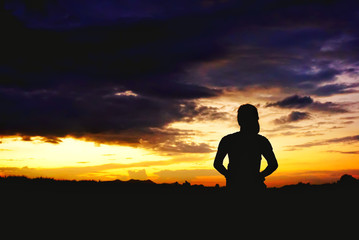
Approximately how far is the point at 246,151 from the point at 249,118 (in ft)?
2.11

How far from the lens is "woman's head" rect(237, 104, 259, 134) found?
276 inches

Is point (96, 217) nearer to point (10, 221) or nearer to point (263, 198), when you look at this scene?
point (10, 221)

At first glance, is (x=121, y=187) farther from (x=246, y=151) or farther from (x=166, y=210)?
(x=246, y=151)

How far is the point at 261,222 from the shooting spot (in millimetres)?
7312

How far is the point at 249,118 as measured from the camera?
276 inches

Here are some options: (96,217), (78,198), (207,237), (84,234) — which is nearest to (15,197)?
(78,198)

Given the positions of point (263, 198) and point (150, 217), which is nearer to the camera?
point (263, 198)

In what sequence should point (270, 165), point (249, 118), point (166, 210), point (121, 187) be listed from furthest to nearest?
point (121, 187)
point (166, 210)
point (270, 165)
point (249, 118)

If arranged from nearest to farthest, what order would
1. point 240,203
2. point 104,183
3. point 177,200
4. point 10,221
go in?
1. point 240,203
2. point 10,221
3. point 177,200
4. point 104,183

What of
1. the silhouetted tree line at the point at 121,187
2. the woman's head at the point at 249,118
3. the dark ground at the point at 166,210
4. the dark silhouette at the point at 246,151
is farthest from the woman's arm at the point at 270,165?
the silhouetted tree line at the point at 121,187

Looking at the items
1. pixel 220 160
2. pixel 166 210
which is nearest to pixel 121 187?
pixel 166 210

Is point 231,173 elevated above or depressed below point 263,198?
above

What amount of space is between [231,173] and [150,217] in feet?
21.1

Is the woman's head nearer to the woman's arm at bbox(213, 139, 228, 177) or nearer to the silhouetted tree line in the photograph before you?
the woman's arm at bbox(213, 139, 228, 177)
